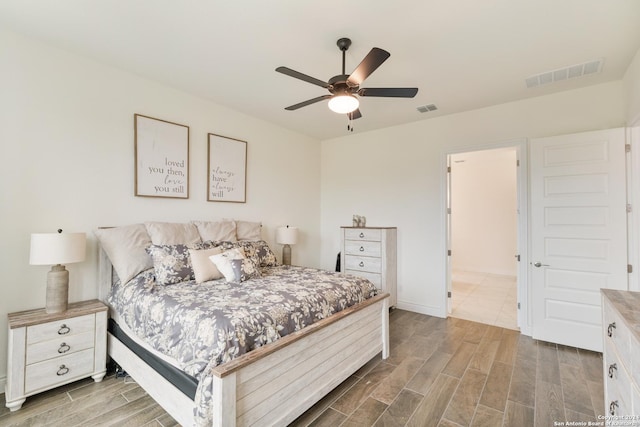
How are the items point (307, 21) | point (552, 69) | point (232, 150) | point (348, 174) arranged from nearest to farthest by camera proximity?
point (307, 21), point (552, 69), point (232, 150), point (348, 174)

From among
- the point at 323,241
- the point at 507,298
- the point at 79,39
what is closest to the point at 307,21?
the point at 79,39

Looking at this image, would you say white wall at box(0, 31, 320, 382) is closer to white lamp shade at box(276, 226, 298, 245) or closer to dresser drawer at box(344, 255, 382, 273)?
white lamp shade at box(276, 226, 298, 245)

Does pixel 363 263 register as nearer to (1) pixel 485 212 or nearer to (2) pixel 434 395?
(2) pixel 434 395

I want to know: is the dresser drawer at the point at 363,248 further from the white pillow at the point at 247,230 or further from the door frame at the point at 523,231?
the door frame at the point at 523,231

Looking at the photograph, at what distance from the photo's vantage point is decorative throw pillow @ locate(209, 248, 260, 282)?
102 inches

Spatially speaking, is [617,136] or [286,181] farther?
[286,181]

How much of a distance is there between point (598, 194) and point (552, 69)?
1.36 m

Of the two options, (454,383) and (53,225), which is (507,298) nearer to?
(454,383)

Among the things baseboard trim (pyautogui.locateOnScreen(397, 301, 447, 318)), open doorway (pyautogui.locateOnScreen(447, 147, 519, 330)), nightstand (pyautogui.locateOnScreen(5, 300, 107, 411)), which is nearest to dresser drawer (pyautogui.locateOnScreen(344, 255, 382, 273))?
baseboard trim (pyautogui.locateOnScreen(397, 301, 447, 318))

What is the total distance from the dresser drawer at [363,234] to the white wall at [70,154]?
201cm

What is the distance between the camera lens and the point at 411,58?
2615mm

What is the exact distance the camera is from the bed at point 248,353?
4.99 feet

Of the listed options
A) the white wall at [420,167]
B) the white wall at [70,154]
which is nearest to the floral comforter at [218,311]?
the white wall at [70,154]

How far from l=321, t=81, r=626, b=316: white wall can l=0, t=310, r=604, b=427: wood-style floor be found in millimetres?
1338
